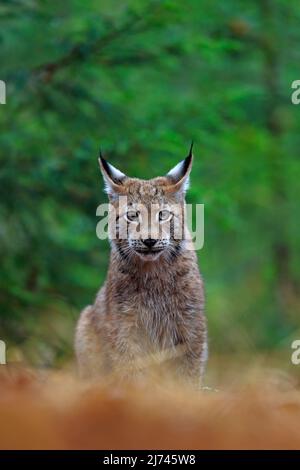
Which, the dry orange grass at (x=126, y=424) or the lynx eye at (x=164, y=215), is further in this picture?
the lynx eye at (x=164, y=215)

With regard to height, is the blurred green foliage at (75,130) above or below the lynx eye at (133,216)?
above

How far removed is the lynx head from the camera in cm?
614

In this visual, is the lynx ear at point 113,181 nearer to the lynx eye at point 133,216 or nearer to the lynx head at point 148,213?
the lynx head at point 148,213

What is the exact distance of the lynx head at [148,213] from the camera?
20.1 feet

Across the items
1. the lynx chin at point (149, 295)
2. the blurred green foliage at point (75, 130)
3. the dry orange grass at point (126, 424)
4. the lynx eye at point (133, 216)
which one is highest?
the blurred green foliage at point (75, 130)

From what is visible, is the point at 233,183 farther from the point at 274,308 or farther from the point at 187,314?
the point at 187,314

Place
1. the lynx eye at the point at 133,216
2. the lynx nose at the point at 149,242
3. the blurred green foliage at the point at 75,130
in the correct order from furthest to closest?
the blurred green foliage at the point at 75,130 → the lynx eye at the point at 133,216 → the lynx nose at the point at 149,242

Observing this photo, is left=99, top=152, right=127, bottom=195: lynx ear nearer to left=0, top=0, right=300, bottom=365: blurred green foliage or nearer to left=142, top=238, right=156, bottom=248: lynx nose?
left=142, top=238, right=156, bottom=248: lynx nose

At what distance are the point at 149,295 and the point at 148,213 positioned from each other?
1.69ft

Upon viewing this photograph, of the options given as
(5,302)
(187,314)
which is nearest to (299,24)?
(5,302)

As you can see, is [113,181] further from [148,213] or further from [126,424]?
[126,424]

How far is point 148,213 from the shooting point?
20.4 ft

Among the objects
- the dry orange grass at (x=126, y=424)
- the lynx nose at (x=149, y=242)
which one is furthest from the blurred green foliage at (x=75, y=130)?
the dry orange grass at (x=126, y=424)

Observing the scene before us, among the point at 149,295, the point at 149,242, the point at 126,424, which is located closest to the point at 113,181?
the point at 149,242
